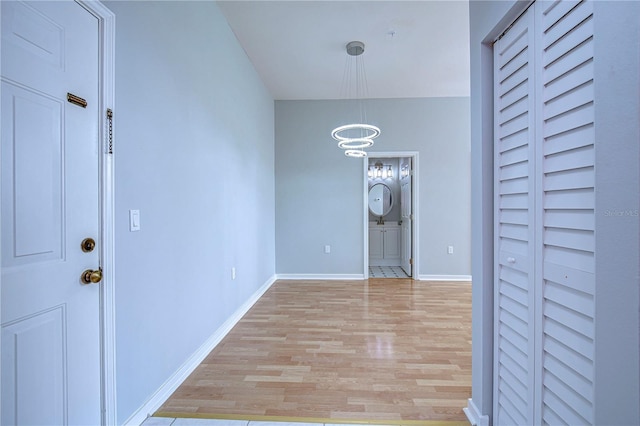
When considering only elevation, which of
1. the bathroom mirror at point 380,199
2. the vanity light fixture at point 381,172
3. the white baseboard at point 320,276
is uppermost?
the vanity light fixture at point 381,172

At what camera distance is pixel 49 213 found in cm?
108

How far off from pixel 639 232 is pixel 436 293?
3.60 metres

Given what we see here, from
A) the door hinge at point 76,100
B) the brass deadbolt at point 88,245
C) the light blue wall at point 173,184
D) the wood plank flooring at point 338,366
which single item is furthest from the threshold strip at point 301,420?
the door hinge at point 76,100

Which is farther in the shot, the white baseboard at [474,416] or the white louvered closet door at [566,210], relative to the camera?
the white baseboard at [474,416]

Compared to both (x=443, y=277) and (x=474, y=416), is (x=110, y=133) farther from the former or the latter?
(x=443, y=277)

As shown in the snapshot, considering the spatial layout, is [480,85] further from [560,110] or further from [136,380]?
[136,380]

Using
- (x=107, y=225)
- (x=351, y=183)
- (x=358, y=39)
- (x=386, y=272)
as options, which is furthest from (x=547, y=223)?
(x=386, y=272)

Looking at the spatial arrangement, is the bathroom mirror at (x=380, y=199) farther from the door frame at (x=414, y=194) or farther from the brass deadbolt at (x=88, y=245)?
the brass deadbolt at (x=88, y=245)

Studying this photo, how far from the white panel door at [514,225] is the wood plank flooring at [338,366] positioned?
1.76 feet

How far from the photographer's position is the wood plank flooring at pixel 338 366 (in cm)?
166

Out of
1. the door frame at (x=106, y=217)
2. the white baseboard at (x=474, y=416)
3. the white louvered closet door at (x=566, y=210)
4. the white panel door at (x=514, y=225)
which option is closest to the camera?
the white louvered closet door at (x=566, y=210)

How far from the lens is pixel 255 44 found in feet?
10.3

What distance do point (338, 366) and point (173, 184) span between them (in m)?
1.78

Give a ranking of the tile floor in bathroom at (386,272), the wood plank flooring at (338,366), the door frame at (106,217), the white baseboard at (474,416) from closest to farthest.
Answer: the door frame at (106,217) < the white baseboard at (474,416) < the wood plank flooring at (338,366) < the tile floor in bathroom at (386,272)
